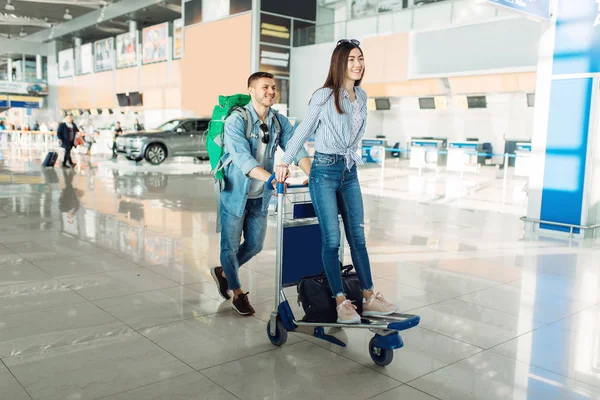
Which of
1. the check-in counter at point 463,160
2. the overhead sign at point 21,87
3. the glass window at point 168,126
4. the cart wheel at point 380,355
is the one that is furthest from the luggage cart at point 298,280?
the overhead sign at point 21,87

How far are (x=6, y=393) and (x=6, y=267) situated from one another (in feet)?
8.57

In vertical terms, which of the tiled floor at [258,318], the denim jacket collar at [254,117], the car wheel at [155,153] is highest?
the denim jacket collar at [254,117]

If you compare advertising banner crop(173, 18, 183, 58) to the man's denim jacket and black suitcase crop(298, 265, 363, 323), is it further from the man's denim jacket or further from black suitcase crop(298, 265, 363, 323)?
black suitcase crop(298, 265, 363, 323)

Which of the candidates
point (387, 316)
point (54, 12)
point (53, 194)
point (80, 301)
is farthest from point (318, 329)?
point (54, 12)

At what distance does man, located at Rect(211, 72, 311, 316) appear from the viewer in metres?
3.44

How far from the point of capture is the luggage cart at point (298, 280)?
285cm

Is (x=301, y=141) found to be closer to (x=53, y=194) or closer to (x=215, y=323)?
(x=215, y=323)

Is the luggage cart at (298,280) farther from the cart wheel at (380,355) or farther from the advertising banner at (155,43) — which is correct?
the advertising banner at (155,43)

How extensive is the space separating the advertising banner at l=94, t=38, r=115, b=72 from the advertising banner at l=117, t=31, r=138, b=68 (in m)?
0.93

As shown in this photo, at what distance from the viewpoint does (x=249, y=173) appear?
3340 mm

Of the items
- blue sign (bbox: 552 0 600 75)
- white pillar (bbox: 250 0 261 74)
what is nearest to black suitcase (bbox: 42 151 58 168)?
white pillar (bbox: 250 0 261 74)

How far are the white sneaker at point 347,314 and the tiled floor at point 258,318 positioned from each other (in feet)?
0.74

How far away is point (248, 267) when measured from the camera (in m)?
5.08

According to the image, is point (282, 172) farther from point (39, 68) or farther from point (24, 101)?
point (39, 68)
